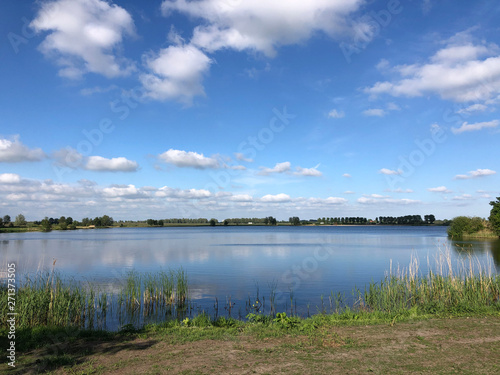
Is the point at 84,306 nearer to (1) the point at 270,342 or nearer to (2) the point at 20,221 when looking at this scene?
(1) the point at 270,342

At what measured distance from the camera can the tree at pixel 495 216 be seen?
53162 millimetres

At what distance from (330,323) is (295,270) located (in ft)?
54.7

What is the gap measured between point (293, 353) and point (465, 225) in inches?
2542

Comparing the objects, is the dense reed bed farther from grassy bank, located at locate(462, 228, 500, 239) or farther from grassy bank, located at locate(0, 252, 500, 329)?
grassy bank, located at locate(462, 228, 500, 239)

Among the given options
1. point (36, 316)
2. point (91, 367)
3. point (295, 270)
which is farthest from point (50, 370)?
point (295, 270)

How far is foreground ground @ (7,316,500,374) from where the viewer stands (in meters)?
6.70

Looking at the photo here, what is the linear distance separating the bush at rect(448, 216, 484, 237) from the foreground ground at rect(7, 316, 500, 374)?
58658 mm

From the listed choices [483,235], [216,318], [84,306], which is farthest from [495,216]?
[84,306]

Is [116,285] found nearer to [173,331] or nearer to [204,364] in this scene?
[173,331]

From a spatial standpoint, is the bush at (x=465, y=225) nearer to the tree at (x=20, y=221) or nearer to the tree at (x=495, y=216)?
the tree at (x=495, y=216)

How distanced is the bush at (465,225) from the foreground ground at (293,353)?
192ft

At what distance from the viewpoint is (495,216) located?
5359 centimetres

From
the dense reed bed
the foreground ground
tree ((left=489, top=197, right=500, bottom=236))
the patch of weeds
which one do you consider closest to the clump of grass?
the foreground ground

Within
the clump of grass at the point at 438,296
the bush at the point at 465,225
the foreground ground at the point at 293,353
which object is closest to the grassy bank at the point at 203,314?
the clump of grass at the point at 438,296
